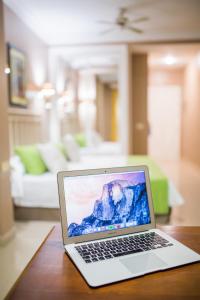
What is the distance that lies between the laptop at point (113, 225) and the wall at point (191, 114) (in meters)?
6.13

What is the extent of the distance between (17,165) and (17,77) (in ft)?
4.17

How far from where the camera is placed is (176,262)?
0.86m

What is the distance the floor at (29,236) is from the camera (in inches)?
87.7

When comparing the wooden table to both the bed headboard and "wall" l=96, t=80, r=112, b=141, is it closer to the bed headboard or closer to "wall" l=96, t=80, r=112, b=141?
the bed headboard

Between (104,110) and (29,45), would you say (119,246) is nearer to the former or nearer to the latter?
(29,45)

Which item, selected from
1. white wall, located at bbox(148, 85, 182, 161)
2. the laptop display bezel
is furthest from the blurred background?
the laptop display bezel

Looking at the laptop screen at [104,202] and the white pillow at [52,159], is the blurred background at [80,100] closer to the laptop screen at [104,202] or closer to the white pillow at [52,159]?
the white pillow at [52,159]

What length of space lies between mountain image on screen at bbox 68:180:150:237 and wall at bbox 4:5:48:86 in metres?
3.19

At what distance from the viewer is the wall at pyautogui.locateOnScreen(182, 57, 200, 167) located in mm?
6867

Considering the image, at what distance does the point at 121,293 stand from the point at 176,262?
23 cm

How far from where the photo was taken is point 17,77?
3.83 metres

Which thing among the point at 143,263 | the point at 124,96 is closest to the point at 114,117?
the point at 124,96

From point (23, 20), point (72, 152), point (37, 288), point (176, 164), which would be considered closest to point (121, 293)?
point (37, 288)

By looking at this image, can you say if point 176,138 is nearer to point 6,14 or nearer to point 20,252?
point 6,14
